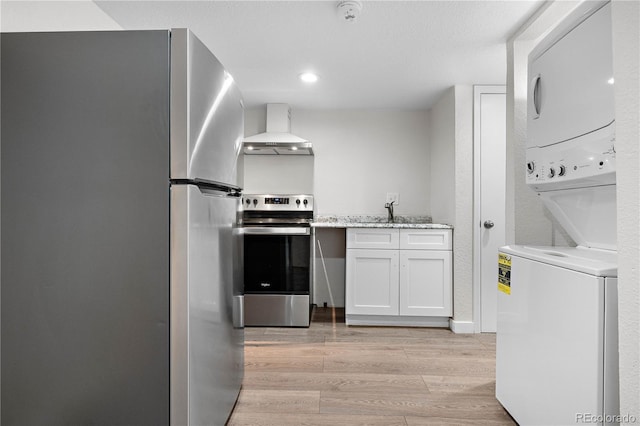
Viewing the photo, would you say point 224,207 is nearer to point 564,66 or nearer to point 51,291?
point 51,291

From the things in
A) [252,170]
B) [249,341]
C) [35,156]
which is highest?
[252,170]

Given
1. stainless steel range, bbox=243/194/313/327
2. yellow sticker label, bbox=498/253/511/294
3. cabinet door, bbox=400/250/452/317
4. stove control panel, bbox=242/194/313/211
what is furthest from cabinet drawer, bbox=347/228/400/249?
yellow sticker label, bbox=498/253/511/294

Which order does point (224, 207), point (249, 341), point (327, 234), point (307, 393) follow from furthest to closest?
point (327, 234), point (249, 341), point (307, 393), point (224, 207)

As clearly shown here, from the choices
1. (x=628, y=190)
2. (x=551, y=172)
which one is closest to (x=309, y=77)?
(x=551, y=172)

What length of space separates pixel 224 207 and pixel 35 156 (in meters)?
0.69

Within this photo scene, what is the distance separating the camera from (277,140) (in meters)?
3.35

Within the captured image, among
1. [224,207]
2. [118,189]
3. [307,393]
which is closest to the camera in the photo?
[118,189]

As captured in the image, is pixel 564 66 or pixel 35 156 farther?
pixel 564 66

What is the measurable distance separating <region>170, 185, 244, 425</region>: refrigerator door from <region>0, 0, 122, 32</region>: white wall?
107 centimetres

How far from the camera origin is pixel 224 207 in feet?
5.26

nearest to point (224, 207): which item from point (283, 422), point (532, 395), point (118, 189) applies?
point (118, 189)

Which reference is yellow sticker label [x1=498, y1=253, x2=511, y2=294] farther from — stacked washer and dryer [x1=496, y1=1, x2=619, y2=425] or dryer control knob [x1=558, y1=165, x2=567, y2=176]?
dryer control knob [x1=558, y1=165, x2=567, y2=176]

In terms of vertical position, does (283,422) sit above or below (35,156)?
below

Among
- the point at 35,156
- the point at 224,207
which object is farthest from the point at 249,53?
the point at 35,156
